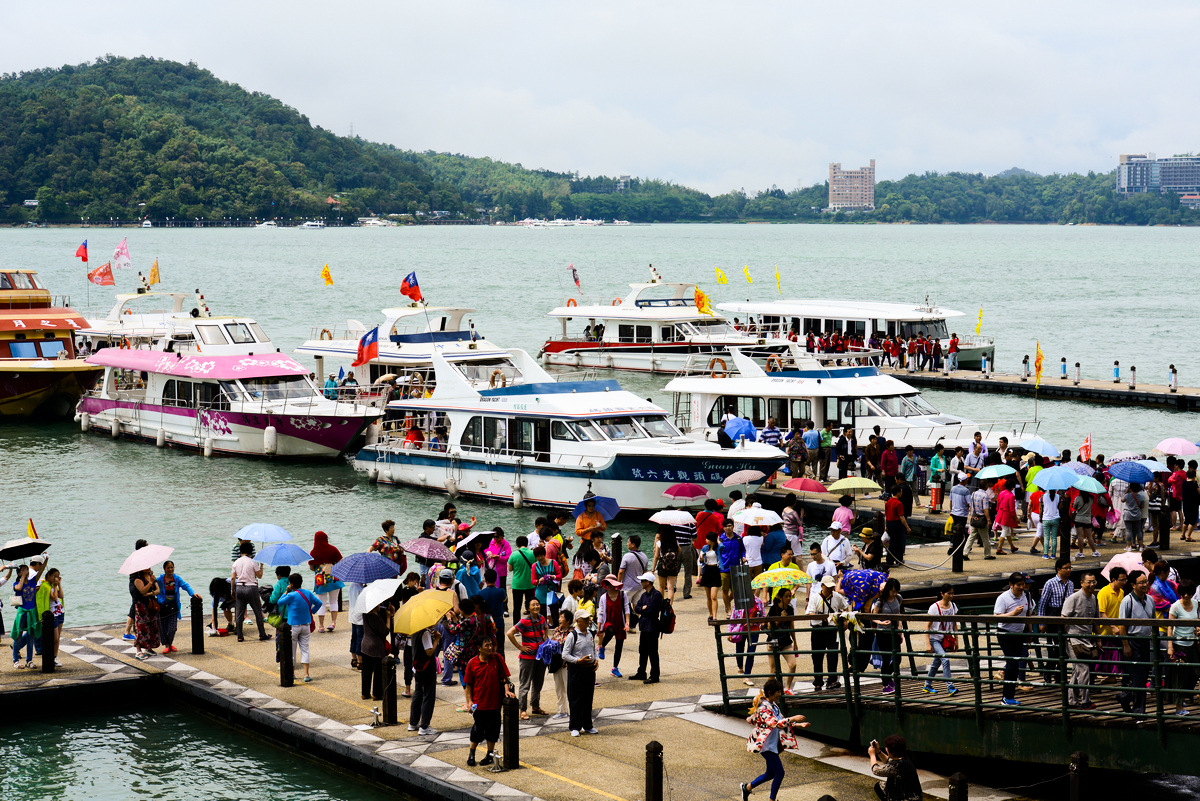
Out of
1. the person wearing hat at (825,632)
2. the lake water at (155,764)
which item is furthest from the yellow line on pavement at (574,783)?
the person wearing hat at (825,632)

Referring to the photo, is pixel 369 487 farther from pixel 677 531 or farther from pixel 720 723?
pixel 720 723

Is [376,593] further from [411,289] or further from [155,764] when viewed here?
[411,289]

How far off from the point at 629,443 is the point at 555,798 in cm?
1839

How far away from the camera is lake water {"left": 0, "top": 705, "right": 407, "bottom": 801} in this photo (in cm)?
1540

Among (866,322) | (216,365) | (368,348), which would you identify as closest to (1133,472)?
(368,348)

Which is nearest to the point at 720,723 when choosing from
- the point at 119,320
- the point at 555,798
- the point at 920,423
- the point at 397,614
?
the point at 555,798

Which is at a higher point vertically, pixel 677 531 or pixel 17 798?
pixel 677 531

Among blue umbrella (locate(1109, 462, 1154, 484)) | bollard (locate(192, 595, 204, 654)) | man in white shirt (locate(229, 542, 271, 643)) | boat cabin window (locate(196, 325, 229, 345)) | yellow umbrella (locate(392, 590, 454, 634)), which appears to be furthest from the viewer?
boat cabin window (locate(196, 325, 229, 345))

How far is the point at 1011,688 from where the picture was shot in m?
14.0

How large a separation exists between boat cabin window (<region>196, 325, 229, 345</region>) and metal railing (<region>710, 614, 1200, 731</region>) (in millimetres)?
33943

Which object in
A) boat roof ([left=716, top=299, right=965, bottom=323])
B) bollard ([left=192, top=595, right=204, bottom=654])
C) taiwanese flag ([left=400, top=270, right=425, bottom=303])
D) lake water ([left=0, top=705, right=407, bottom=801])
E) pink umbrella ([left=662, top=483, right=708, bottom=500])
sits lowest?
lake water ([left=0, top=705, right=407, bottom=801])

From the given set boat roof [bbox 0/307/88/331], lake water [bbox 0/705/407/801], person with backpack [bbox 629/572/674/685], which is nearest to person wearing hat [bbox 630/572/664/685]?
person with backpack [bbox 629/572/674/685]

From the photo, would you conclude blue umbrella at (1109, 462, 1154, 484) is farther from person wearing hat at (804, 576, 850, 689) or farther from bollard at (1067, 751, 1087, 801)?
bollard at (1067, 751, 1087, 801)

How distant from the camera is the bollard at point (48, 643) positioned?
17.7 metres
